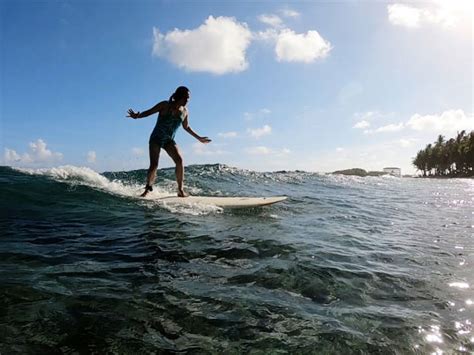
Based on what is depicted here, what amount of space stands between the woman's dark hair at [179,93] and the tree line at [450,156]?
306ft

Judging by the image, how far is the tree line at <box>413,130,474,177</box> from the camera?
89.0m

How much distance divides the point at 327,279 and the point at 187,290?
1.70 meters

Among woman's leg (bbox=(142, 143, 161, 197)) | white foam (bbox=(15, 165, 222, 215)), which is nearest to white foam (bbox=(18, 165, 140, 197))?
white foam (bbox=(15, 165, 222, 215))

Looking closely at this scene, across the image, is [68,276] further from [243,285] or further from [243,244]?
[243,244]

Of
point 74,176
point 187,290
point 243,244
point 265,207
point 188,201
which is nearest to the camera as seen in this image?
point 187,290

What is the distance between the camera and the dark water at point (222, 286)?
2.84 meters

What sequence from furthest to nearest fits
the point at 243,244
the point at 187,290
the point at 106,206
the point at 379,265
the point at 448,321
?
the point at 106,206, the point at 243,244, the point at 379,265, the point at 187,290, the point at 448,321

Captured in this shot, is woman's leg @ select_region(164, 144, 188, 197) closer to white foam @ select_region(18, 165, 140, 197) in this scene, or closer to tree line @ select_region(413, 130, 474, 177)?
white foam @ select_region(18, 165, 140, 197)

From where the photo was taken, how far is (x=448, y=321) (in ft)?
11.0

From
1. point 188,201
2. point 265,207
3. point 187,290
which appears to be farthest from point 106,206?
point 187,290

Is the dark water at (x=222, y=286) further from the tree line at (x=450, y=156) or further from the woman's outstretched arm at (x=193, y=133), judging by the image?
the tree line at (x=450, y=156)

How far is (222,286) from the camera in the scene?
3926 millimetres

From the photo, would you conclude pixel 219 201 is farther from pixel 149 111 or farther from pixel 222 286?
pixel 222 286

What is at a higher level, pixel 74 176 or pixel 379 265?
pixel 74 176
